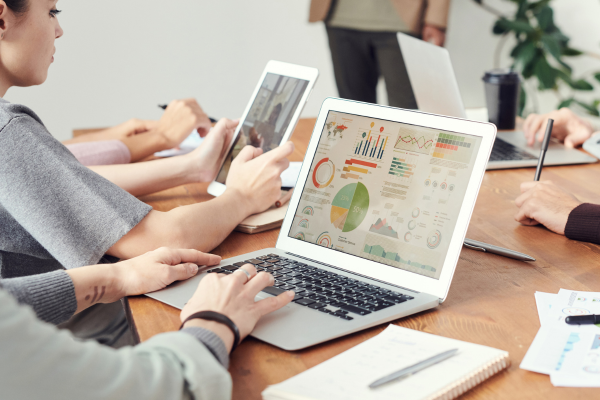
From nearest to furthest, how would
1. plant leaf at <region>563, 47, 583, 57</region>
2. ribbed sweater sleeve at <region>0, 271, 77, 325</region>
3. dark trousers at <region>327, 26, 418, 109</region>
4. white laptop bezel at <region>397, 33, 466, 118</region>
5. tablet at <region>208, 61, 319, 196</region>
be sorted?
ribbed sweater sleeve at <region>0, 271, 77, 325</region>
tablet at <region>208, 61, 319, 196</region>
white laptop bezel at <region>397, 33, 466, 118</region>
dark trousers at <region>327, 26, 418, 109</region>
plant leaf at <region>563, 47, 583, 57</region>

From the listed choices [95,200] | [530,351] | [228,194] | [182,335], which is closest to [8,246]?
[95,200]

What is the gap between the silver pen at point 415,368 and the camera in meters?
0.51

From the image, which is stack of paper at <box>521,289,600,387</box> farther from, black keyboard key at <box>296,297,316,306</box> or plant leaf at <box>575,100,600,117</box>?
plant leaf at <box>575,100,600,117</box>

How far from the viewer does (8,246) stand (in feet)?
2.85

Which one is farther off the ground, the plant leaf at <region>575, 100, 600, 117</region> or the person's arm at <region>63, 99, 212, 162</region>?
the plant leaf at <region>575, 100, 600, 117</region>

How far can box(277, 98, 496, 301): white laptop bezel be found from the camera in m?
0.72

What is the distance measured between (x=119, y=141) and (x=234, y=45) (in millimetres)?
2123

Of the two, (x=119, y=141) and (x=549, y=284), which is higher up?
(x=549, y=284)

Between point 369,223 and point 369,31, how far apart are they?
2.39 m

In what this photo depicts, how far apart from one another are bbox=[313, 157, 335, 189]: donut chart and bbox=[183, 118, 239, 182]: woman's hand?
397mm

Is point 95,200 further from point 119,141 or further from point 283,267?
point 119,141

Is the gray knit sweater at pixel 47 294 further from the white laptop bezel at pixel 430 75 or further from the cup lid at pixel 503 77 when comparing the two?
the cup lid at pixel 503 77

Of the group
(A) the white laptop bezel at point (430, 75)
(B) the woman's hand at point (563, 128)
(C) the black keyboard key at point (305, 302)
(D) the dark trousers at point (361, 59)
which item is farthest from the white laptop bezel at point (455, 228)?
(D) the dark trousers at point (361, 59)

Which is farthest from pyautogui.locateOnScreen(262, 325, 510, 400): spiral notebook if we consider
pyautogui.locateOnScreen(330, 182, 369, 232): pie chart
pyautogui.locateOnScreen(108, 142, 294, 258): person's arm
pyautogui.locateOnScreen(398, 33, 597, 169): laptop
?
pyautogui.locateOnScreen(398, 33, 597, 169): laptop
